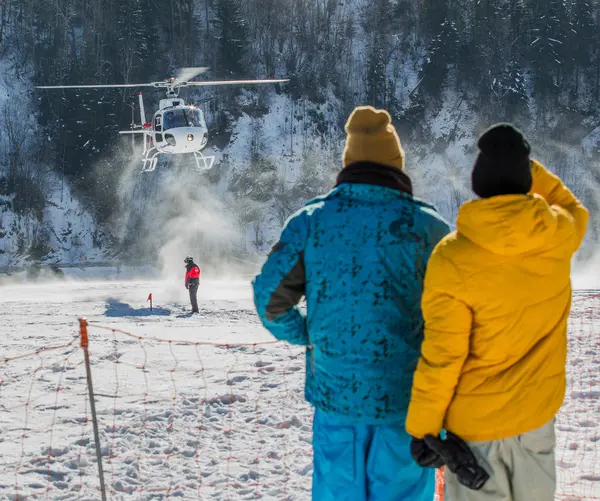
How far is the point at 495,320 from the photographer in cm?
194

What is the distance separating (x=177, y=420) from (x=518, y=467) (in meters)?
3.86

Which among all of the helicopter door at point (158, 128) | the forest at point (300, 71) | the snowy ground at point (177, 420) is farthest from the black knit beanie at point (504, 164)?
the forest at point (300, 71)

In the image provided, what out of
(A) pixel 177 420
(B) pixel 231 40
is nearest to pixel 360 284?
(A) pixel 177 420

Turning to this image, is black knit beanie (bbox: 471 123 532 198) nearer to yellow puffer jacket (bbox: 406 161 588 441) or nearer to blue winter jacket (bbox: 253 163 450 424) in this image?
yellow puffer jacket (bbox: 406 161 588 441)

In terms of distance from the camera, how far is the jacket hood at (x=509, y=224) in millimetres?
1845

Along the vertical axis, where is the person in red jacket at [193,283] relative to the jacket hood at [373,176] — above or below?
below

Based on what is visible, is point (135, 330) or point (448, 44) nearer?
point (135, 330)

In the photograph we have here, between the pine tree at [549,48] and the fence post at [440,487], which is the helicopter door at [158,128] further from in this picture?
the pine tree at [549,48]

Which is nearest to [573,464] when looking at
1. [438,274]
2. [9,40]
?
[438,274]

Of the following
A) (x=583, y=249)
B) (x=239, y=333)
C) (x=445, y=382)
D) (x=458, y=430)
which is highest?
(x=445, y=382)

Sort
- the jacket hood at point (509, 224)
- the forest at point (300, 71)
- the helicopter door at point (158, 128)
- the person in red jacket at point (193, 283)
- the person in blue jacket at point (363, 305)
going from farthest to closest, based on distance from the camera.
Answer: the forest at point (300, 71) → the helicopter door at point (158, 128) → the person in red jacket at point (193, 283) → the person in blue jacket at point (363, 305) → the jacket hood at point (509, 224)

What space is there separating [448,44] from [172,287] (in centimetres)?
2792

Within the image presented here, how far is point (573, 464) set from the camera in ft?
13.8

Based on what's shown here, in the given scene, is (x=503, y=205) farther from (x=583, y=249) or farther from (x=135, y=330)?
(x=583, y=249)
